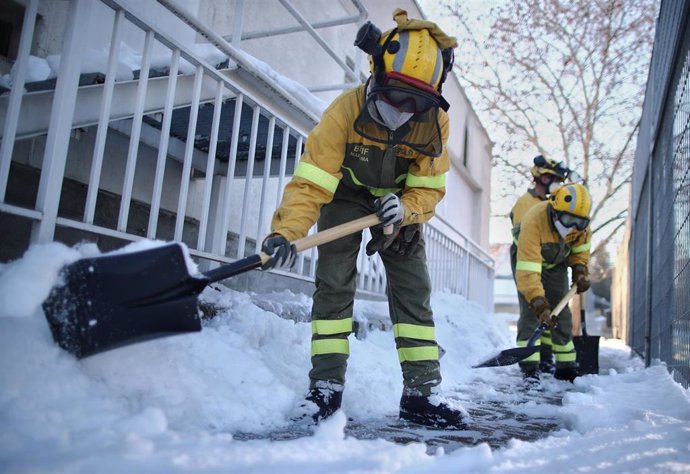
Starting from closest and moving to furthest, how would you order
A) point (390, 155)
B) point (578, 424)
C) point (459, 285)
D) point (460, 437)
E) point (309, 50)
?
point (460, 437)
point (578, 424)
point (390, 155)
point (309, 50)
point (459, 285)

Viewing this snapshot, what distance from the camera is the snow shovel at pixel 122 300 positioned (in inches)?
71.0

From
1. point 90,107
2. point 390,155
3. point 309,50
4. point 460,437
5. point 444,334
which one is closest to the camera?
point 460,437

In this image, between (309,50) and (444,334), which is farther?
(309,50)

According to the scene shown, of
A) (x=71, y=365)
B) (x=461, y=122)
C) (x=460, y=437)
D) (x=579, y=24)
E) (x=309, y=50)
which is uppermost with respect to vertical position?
(x=579, y=24)

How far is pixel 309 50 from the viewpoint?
680cm

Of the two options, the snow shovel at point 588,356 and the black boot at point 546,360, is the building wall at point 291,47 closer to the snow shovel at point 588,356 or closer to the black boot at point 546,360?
the black boot at point 546,360

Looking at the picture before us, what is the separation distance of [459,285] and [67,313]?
6.90 meters

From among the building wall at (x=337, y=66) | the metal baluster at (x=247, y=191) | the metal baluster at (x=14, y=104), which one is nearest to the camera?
the metal baluster at (x=14, y=104)

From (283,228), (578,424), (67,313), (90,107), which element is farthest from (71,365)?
(578,424)

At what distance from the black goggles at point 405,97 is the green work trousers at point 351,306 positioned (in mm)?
526

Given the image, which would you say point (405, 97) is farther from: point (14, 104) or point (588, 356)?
point (588, 356)

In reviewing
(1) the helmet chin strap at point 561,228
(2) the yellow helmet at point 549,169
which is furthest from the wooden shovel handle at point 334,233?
(2) the yellow helmet at point 549,169

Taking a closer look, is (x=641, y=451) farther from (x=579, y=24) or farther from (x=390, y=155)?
(x=579, y=24)

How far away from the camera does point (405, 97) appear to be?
224 centimetres
